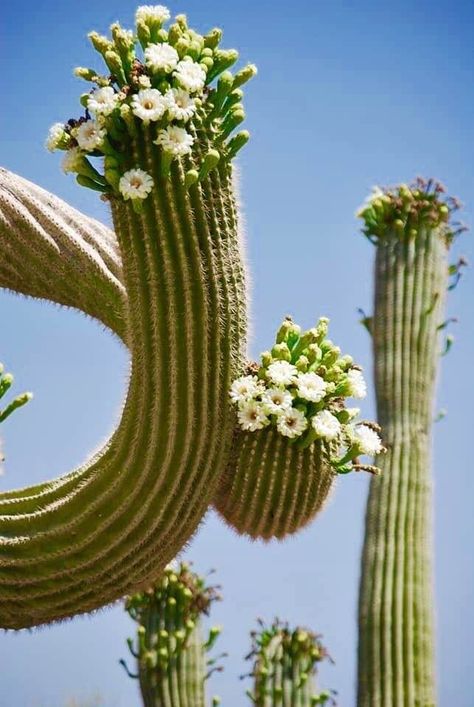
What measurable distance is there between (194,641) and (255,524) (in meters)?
5.15

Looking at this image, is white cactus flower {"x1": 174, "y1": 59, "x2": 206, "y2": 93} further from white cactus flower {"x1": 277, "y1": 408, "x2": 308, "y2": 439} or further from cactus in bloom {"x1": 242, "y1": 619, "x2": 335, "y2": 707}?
cactus in bloom {"x1": 242, "y1": 619, "x2": 335, "y2": 707}

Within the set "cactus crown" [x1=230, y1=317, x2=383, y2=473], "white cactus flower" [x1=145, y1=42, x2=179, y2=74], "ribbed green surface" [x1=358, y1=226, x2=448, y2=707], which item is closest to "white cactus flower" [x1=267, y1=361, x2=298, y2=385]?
"cactus crown" [x1=230, y1=317, x2=383, y2=473]

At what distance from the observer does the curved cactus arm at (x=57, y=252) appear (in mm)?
4020

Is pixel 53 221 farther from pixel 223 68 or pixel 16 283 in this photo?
pixel 223 68

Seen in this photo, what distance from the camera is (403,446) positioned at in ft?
28.1

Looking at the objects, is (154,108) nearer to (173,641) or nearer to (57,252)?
(57,252)

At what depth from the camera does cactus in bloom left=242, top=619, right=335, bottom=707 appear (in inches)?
325

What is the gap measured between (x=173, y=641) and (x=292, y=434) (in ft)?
17.8

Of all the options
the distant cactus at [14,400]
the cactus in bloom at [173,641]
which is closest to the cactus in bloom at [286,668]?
the cactus in bloom at [173,641]

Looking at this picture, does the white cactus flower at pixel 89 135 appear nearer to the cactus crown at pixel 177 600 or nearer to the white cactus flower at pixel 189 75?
the white cactus flower at pixel 189 75

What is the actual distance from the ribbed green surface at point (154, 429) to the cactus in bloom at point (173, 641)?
4777 millimetres

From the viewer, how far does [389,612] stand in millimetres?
7945

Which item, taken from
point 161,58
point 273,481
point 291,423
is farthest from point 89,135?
point 273,481

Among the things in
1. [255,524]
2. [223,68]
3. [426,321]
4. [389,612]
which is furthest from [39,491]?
[426,321]
